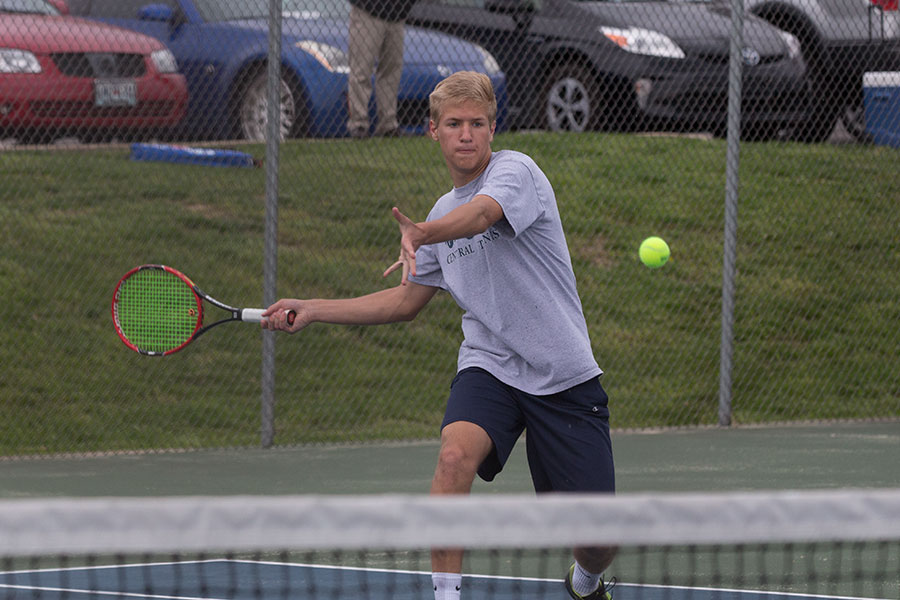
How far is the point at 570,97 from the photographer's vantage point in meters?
9.71

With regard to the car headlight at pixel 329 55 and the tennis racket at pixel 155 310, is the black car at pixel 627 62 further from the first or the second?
the tennis racket at pixel 155 310

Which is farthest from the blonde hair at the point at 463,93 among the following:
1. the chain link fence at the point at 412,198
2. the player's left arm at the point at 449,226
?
the chain link fence at the point at 412,198

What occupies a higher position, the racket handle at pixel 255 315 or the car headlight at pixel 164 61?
the racket handle at pixel 255 315

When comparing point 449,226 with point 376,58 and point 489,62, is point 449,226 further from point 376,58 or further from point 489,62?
point 489,62

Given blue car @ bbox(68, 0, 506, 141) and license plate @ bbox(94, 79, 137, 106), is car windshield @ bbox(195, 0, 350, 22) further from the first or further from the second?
license plate @ bbox(94, 79, 137, 106)

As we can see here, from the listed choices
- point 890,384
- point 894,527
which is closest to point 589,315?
point 890,384

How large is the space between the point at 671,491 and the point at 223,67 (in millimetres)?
3757

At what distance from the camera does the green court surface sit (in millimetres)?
6555

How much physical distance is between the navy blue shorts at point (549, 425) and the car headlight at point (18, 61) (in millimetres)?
4980

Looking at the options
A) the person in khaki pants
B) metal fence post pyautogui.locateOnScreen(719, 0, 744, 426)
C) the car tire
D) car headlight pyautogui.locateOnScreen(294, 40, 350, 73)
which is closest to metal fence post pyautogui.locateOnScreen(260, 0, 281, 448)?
the person in khaki pants

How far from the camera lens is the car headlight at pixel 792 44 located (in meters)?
9.60

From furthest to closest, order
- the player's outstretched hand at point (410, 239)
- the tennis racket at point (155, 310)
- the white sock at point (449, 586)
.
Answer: the tennis racket at point (155, 310) → the white sock at point (449, 586) → the player's outstretched hand at point (410, 239)

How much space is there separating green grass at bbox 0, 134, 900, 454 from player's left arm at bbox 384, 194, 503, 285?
434 centimetres

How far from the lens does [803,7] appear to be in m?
9.62
